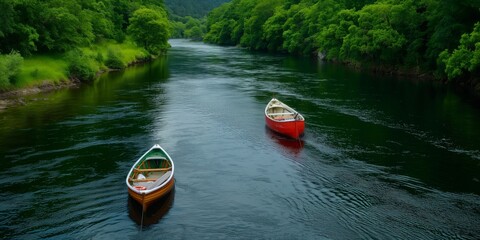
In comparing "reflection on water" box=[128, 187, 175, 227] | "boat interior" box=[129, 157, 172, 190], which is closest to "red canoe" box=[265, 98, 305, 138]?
"boat interior" box=[129, 157, 172, 190]

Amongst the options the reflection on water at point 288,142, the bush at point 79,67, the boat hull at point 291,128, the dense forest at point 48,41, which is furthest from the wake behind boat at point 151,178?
the bush at point 79,67

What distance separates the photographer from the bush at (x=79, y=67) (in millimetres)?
52094

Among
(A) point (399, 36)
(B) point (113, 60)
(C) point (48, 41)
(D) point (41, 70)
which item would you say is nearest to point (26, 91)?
(D) point (41, 70)

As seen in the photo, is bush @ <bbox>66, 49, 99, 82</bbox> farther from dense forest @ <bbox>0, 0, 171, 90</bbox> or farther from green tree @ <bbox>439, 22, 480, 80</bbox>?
green tree @ <bbox>439, 22, 480, 80</bbox>

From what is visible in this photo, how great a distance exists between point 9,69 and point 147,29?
5129 centimetres

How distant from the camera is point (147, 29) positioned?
89.2m

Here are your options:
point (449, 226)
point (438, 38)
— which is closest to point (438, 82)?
point (438, 38)

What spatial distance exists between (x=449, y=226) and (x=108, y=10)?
277 feet

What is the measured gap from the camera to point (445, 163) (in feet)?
81.7

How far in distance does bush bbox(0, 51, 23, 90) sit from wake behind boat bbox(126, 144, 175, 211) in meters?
23.4

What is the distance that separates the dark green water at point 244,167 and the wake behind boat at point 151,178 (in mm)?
778

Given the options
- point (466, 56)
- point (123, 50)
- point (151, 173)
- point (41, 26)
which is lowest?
point (151, 173)

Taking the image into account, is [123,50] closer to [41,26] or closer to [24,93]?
[41,26]

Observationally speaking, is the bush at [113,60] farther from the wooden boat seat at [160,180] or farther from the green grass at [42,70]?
the wooden boat seat at [160,180]
